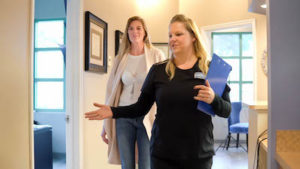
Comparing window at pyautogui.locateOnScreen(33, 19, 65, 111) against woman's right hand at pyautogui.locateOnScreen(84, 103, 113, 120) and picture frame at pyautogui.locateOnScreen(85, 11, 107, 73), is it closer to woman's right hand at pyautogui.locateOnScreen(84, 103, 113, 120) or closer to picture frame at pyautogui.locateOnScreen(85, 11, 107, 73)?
picture frame at pyautogui.locateOnScreen(85, 11, 107, 73)

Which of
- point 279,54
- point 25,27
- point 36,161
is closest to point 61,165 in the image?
point 36,161

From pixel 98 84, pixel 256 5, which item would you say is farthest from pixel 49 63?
pixel 256 5

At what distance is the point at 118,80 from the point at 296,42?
117 centimetres

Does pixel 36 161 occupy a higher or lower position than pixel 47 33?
lower

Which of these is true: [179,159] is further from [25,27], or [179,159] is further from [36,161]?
[36,161]

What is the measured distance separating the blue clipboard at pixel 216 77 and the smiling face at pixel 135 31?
907mm

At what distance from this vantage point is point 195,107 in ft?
3.82

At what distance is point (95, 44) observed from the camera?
2615 millimetres

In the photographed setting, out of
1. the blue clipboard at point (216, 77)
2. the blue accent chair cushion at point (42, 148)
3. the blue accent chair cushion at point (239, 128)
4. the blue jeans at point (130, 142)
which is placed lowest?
the blue accent chair cushion at point (239, 128)

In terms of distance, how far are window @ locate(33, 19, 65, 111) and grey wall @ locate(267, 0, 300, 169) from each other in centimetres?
445

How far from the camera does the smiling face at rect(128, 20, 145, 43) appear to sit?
1987mm

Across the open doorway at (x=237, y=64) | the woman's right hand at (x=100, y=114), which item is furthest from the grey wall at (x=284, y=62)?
the open doorway at (x=237, y=64)

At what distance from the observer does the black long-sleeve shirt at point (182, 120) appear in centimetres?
116

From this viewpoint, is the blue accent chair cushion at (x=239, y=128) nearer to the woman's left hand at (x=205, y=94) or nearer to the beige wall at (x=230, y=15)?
the beige wall at (x=230, y=15)
